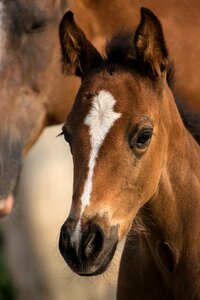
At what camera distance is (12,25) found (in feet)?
16.6

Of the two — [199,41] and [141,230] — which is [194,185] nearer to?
[141,230]

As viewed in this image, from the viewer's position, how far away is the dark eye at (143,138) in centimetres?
368

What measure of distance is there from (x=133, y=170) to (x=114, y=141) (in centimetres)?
16

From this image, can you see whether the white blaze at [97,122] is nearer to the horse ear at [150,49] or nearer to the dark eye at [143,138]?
the dark eye at [143,138]

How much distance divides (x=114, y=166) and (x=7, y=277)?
4655 millimetres

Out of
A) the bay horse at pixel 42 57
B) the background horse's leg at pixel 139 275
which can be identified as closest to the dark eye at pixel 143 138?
the background horse's leg at pixel 139 275

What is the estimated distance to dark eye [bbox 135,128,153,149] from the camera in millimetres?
3682

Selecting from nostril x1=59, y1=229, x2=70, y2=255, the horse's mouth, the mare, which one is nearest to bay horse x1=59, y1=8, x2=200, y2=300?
nostril x1=59, y1=229, x2=70, y2=255

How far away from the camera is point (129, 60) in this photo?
397 cm

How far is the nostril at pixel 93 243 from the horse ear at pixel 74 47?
930mm

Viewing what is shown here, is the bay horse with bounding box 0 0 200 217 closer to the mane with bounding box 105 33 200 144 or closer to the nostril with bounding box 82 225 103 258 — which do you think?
the mane with bounding box 105 33 200 144

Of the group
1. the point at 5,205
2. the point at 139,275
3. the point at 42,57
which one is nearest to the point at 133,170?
the point at 139,275

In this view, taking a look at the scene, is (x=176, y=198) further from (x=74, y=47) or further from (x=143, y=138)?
(x=74, y=47)

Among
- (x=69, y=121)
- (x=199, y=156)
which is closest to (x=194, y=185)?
(x=199, y=156)
